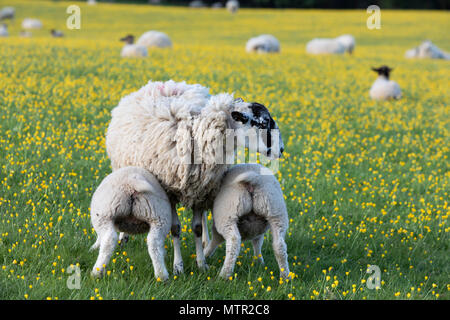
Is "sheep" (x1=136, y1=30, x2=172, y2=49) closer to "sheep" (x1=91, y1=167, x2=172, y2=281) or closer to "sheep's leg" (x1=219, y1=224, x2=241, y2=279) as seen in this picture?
"sheep" (x1=91, y1=167, x2=172, y2=281)

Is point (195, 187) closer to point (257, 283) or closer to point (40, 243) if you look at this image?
point (257, 283)


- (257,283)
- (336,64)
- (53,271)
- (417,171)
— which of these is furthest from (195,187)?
(336,64)

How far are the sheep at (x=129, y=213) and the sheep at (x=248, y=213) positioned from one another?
1.88 ft

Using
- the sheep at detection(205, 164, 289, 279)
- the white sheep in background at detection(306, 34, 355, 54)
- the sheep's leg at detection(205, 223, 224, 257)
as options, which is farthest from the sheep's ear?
the white sheep in background at detection(306, 34, 355, 54)

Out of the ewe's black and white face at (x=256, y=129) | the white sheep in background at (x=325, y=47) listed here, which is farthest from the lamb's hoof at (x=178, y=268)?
the white sheep in background at (x=325, y=47)

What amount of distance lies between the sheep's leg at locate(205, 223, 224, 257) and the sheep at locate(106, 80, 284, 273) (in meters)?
0.18

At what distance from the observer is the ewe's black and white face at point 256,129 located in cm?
505

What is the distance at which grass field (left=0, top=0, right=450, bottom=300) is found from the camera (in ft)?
16.3

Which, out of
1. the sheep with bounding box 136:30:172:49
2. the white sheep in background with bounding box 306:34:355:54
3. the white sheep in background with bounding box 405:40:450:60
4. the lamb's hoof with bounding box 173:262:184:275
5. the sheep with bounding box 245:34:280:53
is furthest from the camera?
the white sheep in background with bounding box 405:40:450:60

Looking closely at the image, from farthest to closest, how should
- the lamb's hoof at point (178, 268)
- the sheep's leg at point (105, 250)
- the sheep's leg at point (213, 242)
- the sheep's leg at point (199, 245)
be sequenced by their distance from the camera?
the sheep's leg at point (213, 242)
the sheep's leg at point (199, 245)
the lamb's hoof at point (178, 268)
the sheep's leg at point (105, 250)

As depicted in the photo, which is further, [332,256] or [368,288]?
[332,256]

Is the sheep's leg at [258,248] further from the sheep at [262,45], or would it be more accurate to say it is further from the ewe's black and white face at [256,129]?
the sheep at [262,45]
